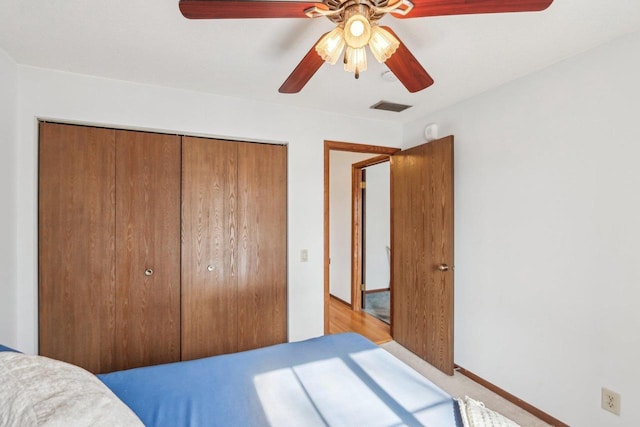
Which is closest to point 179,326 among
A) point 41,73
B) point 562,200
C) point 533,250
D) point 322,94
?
point 41,73

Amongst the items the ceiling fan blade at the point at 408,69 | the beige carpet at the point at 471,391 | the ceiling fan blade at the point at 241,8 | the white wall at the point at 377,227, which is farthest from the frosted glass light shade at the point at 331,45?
the white wall at the point at 377,227

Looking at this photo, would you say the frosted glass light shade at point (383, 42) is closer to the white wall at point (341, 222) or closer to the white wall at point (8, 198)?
the white wall at point (8, 198)

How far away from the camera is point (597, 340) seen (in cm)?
176

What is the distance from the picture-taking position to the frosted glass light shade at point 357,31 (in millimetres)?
1143

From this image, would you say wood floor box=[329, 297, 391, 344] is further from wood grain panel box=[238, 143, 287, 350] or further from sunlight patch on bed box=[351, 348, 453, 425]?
sunlight patch on bed box=[351, 348, 453, 425]

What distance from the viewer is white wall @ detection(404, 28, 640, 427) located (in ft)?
5.44

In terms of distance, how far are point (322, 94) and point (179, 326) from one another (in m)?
2.16

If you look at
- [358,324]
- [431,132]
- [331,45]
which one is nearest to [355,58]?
[331,45]

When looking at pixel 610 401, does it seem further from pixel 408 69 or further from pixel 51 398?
pixel 51 398

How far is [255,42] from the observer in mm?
1756

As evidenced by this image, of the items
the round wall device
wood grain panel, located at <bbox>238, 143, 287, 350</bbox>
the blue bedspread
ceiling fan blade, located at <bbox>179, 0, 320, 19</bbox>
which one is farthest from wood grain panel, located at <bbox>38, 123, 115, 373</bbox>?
the round wall device

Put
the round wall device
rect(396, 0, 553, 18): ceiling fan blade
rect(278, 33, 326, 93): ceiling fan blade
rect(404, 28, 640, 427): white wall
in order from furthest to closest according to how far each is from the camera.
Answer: the round wall device
rect(404, 28, 640, 427): white wall
rect(278, 33, 326, 93): ceiling fan blade
rect(396, 0, 553, 18): ceiling fan blade

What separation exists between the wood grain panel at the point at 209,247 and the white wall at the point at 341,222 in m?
2.21

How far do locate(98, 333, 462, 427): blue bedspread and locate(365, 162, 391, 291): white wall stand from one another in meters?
3.56
